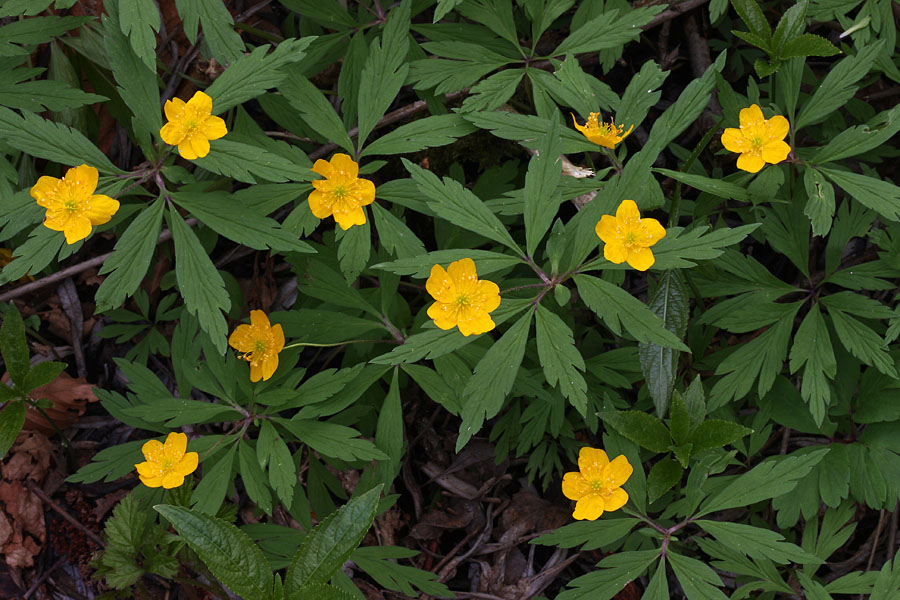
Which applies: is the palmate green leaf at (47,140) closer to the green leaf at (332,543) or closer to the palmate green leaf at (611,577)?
the green leaf at (332,543)

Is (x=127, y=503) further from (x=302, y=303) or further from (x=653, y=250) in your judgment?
(x=653, y=250)

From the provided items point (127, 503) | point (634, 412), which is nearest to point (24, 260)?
point (127, 503)

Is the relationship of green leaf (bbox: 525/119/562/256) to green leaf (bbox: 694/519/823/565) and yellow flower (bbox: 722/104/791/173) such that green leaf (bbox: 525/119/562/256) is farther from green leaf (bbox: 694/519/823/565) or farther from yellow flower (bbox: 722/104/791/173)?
green leaf (bbox: 694/519/823/565)

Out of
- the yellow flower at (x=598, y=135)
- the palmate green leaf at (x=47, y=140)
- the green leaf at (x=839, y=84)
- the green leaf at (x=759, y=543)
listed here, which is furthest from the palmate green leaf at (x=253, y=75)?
the green leaf at (x=759, y=543)

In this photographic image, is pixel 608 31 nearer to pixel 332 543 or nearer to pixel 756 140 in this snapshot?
pixel 756 140

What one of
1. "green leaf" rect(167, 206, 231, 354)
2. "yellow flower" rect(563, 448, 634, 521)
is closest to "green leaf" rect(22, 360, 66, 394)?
"green leaf" rect(167, 206, 231, 354)

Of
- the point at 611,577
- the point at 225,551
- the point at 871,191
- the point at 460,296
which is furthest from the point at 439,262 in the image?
the point at 871,191
